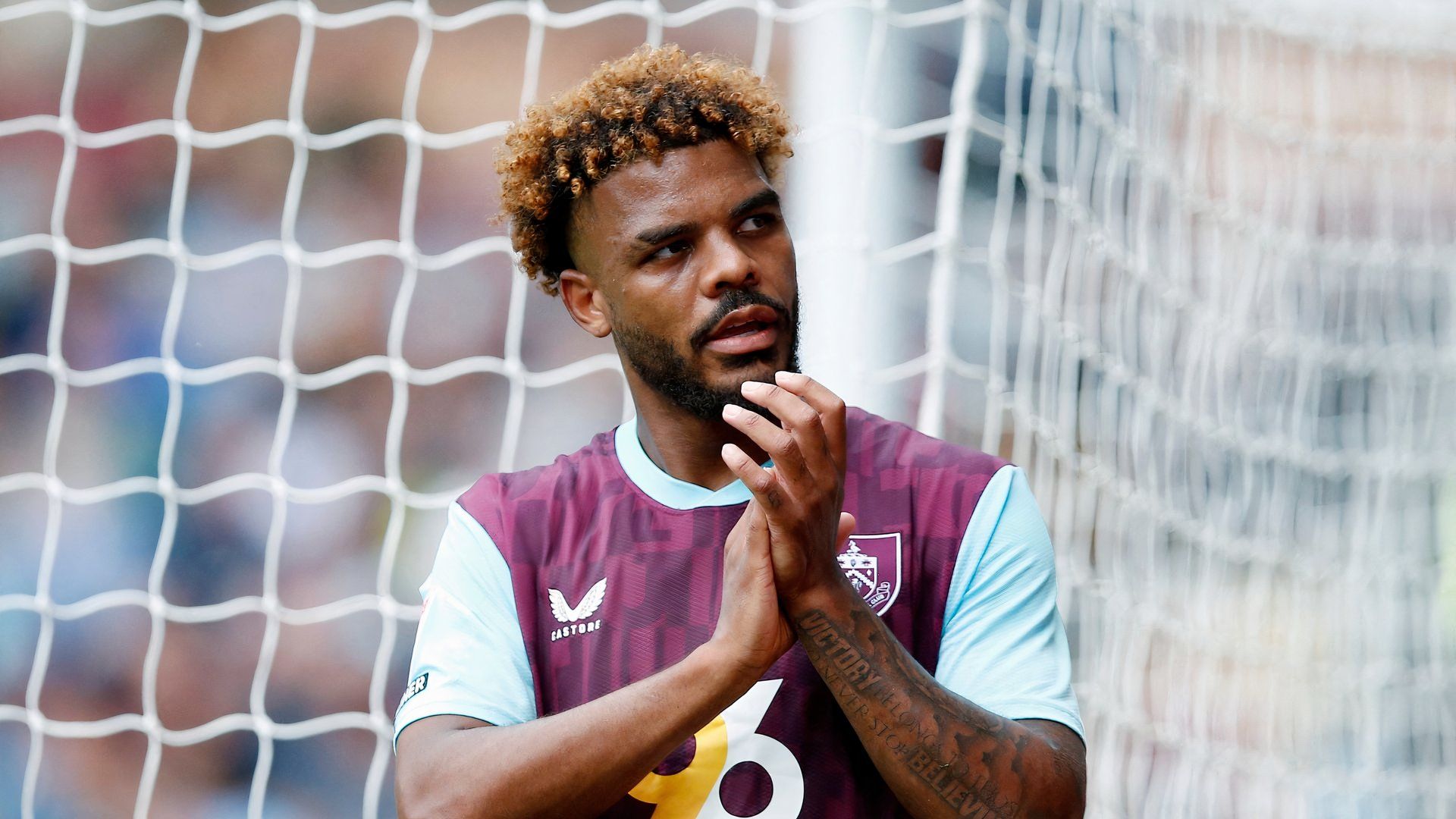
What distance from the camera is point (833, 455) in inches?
46.9

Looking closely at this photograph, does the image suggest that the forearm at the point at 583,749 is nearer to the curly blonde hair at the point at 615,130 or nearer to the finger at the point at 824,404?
the finger at the point at 824,404

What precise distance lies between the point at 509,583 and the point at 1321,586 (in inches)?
94.1

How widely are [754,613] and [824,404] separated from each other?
19 centimetres

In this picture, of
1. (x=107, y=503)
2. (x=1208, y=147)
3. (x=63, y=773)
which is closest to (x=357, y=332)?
(x=107, y=503)

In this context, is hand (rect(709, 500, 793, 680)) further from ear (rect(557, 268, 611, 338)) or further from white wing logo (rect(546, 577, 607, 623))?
ear (rect(557, 268, 611, 338))

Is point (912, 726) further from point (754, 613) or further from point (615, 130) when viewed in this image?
point (615, 130)

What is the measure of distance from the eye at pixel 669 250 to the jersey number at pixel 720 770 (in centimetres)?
47

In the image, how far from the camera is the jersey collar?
1.47m

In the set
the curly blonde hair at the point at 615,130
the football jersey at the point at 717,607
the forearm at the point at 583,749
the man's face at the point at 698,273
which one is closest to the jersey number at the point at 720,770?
the football jersey at the point at 717,607

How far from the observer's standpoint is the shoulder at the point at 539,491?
58.6 inches

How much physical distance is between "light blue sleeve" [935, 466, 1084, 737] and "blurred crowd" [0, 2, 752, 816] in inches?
60.8

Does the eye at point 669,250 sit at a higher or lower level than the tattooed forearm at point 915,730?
higher

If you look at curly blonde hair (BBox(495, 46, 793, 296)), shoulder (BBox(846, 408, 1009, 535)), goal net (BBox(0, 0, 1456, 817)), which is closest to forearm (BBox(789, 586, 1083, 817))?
shoulder (BBox(846, 408, 1009, 535))

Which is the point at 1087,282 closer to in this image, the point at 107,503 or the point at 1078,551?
the point at 1078,551
